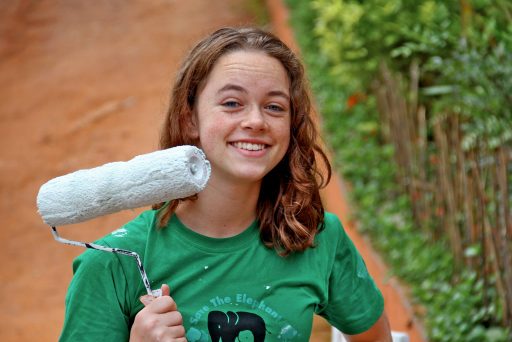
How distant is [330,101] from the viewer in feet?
26.6

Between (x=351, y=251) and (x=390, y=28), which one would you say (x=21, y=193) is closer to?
(x=390, y=28)

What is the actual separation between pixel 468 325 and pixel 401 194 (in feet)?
5.57

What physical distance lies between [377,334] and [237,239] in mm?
525

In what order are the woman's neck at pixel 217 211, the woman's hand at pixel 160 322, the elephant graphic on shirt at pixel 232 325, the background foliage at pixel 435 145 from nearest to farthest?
the woman's hand at pixel 160 322
the elephant graphic on shirt at pixel 232 325
the woman's neck at pixel 217 211
the background foliage at pixel 435 145

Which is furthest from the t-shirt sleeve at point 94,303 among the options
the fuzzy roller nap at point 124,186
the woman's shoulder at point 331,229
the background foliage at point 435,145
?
the background foliage at point 435,145

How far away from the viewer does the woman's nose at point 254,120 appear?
7.75 ft

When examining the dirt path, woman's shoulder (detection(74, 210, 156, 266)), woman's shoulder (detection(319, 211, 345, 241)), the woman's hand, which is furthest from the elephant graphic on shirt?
the dirt path

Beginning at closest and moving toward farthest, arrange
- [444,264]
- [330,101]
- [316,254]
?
[316,254], [444,264], [330,101]

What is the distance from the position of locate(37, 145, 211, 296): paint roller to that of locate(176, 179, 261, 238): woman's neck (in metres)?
0.18

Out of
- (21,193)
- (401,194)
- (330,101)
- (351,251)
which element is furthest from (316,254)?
(21,193)

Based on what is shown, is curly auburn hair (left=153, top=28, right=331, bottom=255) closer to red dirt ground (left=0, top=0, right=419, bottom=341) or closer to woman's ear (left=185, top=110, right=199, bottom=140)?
woman's ear (left=185, top=110, right=199, bottom=140)

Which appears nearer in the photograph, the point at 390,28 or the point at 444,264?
the point at 444,264

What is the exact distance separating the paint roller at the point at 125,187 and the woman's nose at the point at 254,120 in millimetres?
179

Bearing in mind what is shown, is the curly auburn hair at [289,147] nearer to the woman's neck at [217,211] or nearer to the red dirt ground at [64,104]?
the woman's neck at [217,211]
